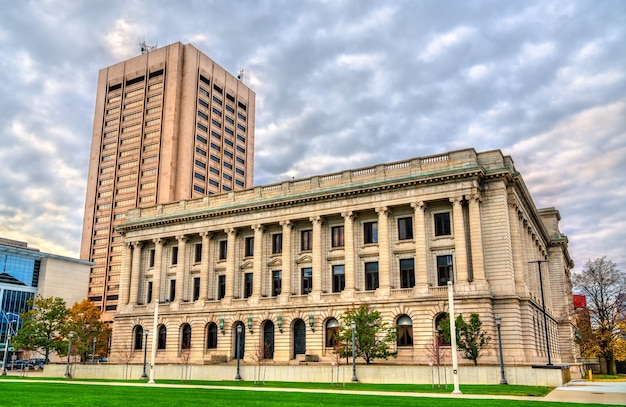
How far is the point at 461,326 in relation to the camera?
48.1 meters

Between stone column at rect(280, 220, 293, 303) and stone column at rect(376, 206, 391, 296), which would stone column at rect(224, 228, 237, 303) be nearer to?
stone column at rect(280, 220, 293, 303)

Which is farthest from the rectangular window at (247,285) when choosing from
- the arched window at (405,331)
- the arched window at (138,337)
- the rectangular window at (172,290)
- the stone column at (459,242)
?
the stone column at (459,242)

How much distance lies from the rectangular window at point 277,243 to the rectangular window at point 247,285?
14.0 ft

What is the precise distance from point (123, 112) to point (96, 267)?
40.3 metres

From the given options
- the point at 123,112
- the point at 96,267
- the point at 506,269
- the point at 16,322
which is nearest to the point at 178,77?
the point at 123,112

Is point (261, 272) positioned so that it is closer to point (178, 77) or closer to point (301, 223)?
point (301, 223)

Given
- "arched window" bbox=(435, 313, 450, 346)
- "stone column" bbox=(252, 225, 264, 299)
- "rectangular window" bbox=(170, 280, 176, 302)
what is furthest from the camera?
"rectangular window" bbox=(170, 280, 176, 302)

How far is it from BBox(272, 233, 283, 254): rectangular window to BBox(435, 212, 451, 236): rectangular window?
1827cm

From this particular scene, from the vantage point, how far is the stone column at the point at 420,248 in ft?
177

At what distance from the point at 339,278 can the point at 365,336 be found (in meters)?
11.5

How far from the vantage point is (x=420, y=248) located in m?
54.9

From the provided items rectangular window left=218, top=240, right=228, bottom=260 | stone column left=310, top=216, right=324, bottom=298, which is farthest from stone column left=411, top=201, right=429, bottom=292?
rectangular window left=218, top=240, right=228, bottom=260

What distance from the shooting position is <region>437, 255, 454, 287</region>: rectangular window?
54156mm

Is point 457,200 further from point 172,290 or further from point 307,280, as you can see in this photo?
point 172,290
